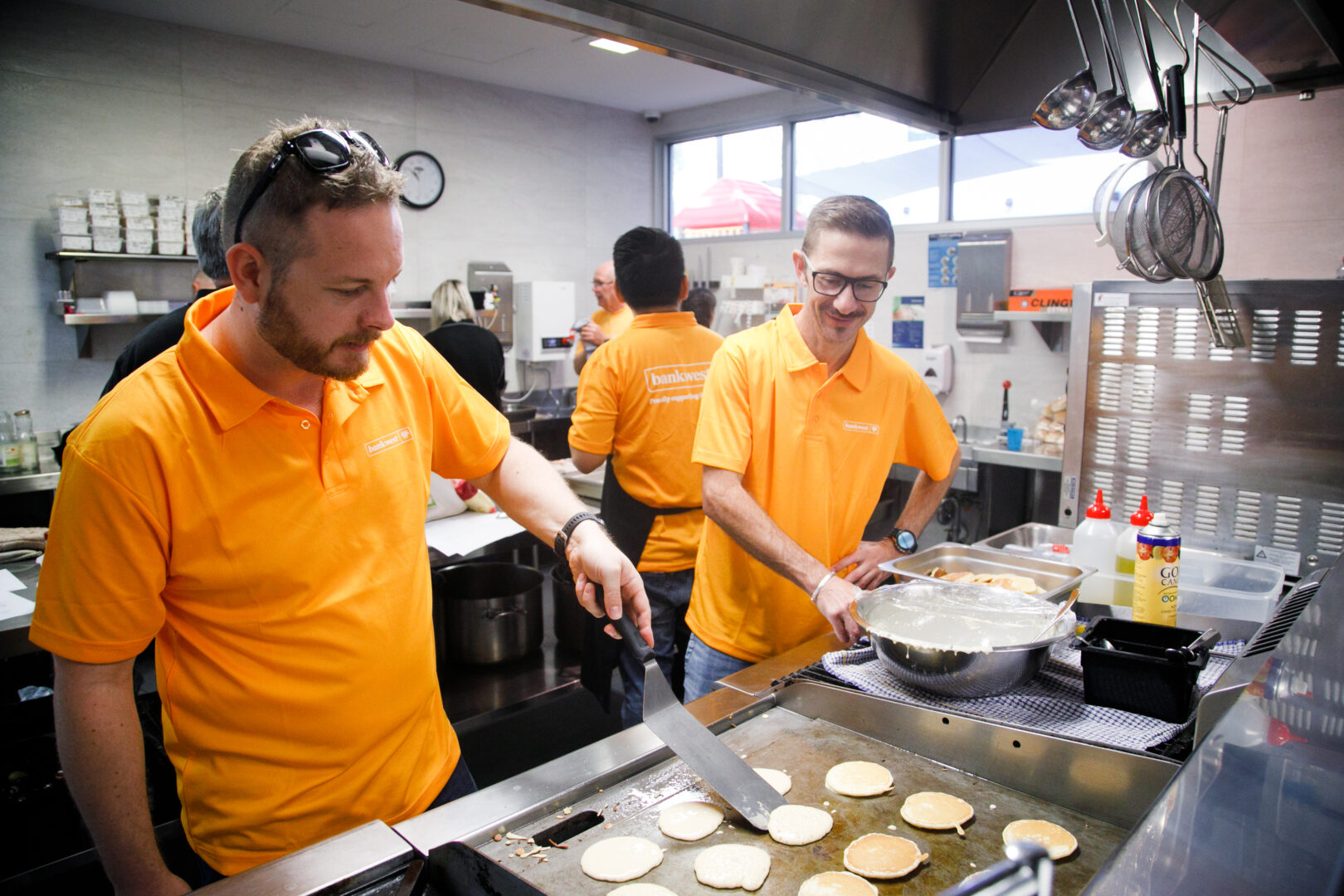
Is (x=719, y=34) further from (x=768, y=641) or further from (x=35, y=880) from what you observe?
(x=35, y=880)

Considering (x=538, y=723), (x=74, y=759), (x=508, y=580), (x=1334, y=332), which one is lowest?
(x=538, y=723)

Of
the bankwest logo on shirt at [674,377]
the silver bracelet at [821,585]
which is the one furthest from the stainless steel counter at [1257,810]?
the bankwest logo on shirt at [674,377]

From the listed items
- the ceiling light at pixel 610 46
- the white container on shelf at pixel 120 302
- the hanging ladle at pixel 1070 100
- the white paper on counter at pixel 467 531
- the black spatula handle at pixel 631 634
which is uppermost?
the ceiling light at pixel 610 46

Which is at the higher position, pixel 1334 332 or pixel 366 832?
pixel 1334 332

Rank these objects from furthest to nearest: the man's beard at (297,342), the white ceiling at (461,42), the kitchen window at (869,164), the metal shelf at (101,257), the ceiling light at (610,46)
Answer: the kitchen window at (869,164) → the ceiling light at (610,46) → the white ceiling at (461,42) → the metal shelf at (101,257) → the man's beard at (297,342)

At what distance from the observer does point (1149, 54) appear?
185 centimetres

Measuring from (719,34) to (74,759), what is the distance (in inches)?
58.6

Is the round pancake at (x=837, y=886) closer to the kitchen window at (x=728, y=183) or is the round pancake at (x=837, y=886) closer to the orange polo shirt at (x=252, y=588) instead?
the orange polo shirt at (x=252, y=588)

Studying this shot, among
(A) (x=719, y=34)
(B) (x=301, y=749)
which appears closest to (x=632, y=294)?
(A) (x=719, y=34)

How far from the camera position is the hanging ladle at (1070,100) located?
208 centimetres

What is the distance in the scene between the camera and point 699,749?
129cm

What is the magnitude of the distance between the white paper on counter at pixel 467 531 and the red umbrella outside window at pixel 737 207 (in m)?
4.09

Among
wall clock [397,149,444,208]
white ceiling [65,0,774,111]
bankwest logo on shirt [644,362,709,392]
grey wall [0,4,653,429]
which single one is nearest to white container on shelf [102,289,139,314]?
grey wall [0,4,653,429]

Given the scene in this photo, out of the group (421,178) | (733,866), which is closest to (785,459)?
(733,866)
